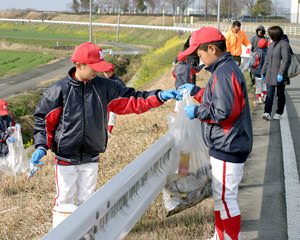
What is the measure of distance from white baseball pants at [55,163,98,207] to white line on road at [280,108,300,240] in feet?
5.72

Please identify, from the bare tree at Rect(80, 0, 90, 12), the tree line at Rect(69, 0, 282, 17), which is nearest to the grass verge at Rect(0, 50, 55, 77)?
the tree line at Rect(69, 0, 282, 17)

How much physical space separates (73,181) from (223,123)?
1439 mm

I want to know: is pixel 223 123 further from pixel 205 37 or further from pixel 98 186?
pixel 98 186

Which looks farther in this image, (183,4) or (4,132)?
(183,4)

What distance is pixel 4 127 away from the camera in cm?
795

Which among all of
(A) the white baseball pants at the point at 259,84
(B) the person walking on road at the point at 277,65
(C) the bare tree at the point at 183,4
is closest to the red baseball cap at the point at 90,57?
(B) the person walking on road at the point at 277,65

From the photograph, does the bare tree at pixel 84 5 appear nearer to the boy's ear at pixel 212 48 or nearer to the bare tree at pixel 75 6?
the bare tree at pixel 75 6

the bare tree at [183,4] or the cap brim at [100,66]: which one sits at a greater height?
the bare tree at [183,4]

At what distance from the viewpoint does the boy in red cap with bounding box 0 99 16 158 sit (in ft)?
25.7

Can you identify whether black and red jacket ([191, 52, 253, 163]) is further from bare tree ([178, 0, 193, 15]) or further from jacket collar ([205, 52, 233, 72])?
bare tree ([178, 0, 193, 15])

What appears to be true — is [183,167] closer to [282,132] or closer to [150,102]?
[150,102]

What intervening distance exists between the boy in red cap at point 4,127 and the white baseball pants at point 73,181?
4082 millimetres

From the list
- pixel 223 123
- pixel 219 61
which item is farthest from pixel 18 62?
pixel 223 123

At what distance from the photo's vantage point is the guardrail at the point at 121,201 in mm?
2250
